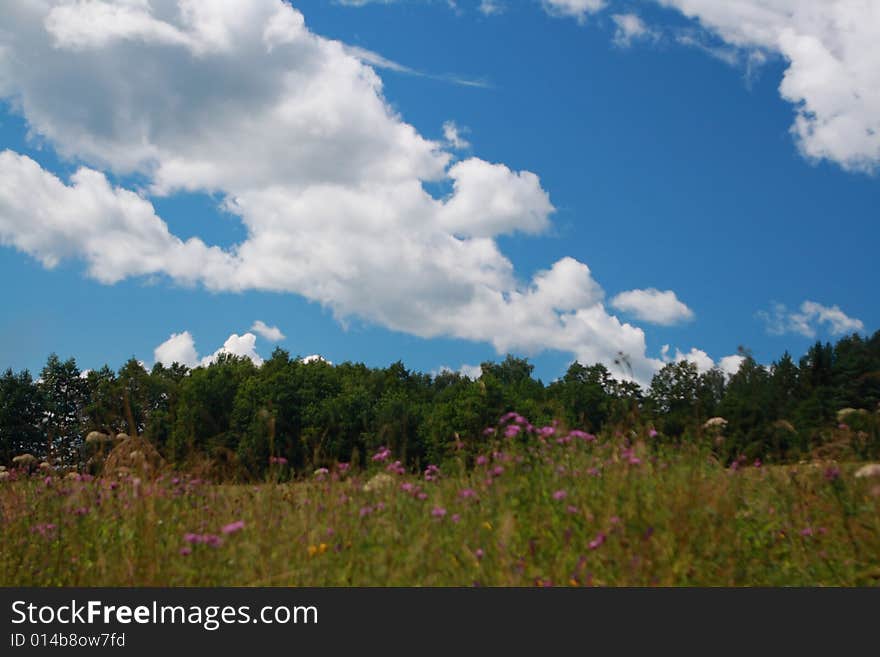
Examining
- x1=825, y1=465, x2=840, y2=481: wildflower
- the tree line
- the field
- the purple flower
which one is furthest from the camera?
the tree line

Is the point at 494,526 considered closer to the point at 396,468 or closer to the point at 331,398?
the point at 396,468

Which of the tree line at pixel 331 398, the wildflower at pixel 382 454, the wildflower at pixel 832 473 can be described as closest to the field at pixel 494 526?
the wildflower at pixel 832 473

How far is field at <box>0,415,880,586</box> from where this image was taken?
546 cm

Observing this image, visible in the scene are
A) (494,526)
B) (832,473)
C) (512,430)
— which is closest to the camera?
(494,526)

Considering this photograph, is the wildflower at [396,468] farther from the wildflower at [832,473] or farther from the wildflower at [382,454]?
the wildflower at [832,473]

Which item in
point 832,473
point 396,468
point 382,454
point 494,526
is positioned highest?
point 382,454

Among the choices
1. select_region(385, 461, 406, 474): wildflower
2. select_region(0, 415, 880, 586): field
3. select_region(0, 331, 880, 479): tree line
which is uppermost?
select_region(0, 331, 880, 479): tree line

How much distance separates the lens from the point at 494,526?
19.6ft

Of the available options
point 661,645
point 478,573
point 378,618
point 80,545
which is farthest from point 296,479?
point 661,645

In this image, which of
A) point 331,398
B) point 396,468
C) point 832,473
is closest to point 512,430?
point 396,468

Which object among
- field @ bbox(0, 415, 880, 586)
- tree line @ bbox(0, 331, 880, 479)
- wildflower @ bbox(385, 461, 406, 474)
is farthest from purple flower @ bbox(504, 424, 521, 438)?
tree line @ bbox(0, 331, 880, 479)

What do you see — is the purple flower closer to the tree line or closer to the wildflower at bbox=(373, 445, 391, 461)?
the wildflower at bbox=(373, 445, 391, 461)

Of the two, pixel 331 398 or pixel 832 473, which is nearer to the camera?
pixel 832 473

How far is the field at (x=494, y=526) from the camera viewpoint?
546cm
